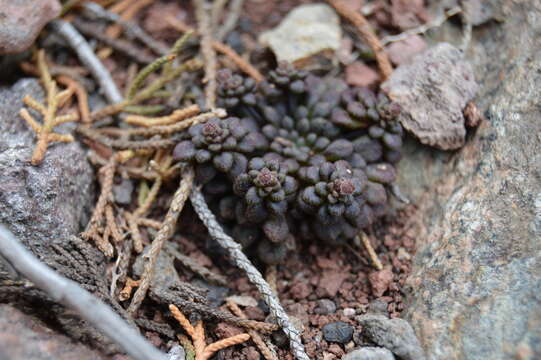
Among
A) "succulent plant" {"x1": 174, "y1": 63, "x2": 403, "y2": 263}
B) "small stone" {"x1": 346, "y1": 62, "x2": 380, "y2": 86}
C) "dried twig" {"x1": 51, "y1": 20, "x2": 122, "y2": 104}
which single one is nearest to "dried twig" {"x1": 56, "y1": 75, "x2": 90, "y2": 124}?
"dried twig" {"x1": 51, "y1": 20, "x2": 122, "y2": 104}

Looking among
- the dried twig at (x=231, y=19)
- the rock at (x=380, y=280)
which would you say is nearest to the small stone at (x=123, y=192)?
the dried twig at (x=231, y=19)

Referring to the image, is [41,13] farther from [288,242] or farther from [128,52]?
[288,242]

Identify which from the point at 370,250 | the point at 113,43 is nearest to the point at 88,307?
the point at 370,250

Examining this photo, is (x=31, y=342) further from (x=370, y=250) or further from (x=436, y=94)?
(x=436, y=94)

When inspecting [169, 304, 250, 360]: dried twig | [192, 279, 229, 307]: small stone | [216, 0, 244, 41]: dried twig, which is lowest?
[192, 279, 229, 307]: small stone

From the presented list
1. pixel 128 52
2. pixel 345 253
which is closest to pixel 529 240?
pixel 345 253

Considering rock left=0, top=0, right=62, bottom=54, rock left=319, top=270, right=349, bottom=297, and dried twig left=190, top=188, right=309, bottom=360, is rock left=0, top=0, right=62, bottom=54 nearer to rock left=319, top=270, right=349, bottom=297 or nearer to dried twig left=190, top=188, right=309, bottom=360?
dried twig left=190, top=188, right=309, bottom=360
